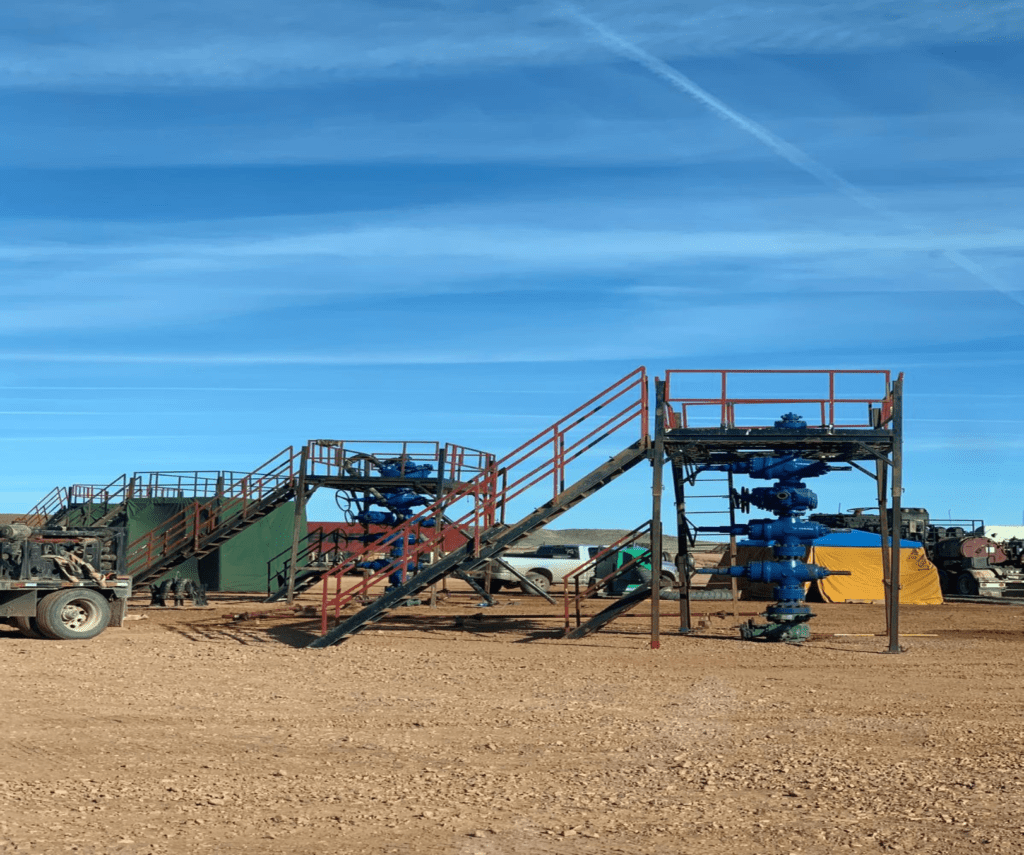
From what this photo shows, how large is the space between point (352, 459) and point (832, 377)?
15670mm

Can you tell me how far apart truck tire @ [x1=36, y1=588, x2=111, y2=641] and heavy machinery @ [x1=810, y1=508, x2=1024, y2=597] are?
2437 centimetres

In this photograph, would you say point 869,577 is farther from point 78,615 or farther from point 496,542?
point 78,615

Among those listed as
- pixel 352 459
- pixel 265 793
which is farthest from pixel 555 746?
pixel 352 459

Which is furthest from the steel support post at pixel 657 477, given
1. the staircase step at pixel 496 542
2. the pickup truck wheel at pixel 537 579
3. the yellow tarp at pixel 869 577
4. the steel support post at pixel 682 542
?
the pickup truck wheel at pixel 537 579

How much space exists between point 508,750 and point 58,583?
13.1m

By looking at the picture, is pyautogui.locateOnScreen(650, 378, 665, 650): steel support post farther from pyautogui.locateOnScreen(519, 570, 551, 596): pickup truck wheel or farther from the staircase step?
pyautogui.locateOnScreen(519, 570, 551, 596): pickup truck wheel

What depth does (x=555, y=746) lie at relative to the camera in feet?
35.9

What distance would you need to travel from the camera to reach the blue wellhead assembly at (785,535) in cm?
2097

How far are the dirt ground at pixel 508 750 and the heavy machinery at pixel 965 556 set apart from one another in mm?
19618

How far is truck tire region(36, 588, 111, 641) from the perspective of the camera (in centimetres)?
2105

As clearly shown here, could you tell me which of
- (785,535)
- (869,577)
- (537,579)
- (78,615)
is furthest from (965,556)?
(78,615)

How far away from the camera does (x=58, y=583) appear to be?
21250 mm

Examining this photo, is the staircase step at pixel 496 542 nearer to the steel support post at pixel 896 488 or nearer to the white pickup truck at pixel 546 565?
the steel support post at pixel 896 488

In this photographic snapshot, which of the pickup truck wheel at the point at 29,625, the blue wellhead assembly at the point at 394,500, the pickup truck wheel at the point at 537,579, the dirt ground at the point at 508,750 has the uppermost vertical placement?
the blue wellhead assembly at the point at 394,500
